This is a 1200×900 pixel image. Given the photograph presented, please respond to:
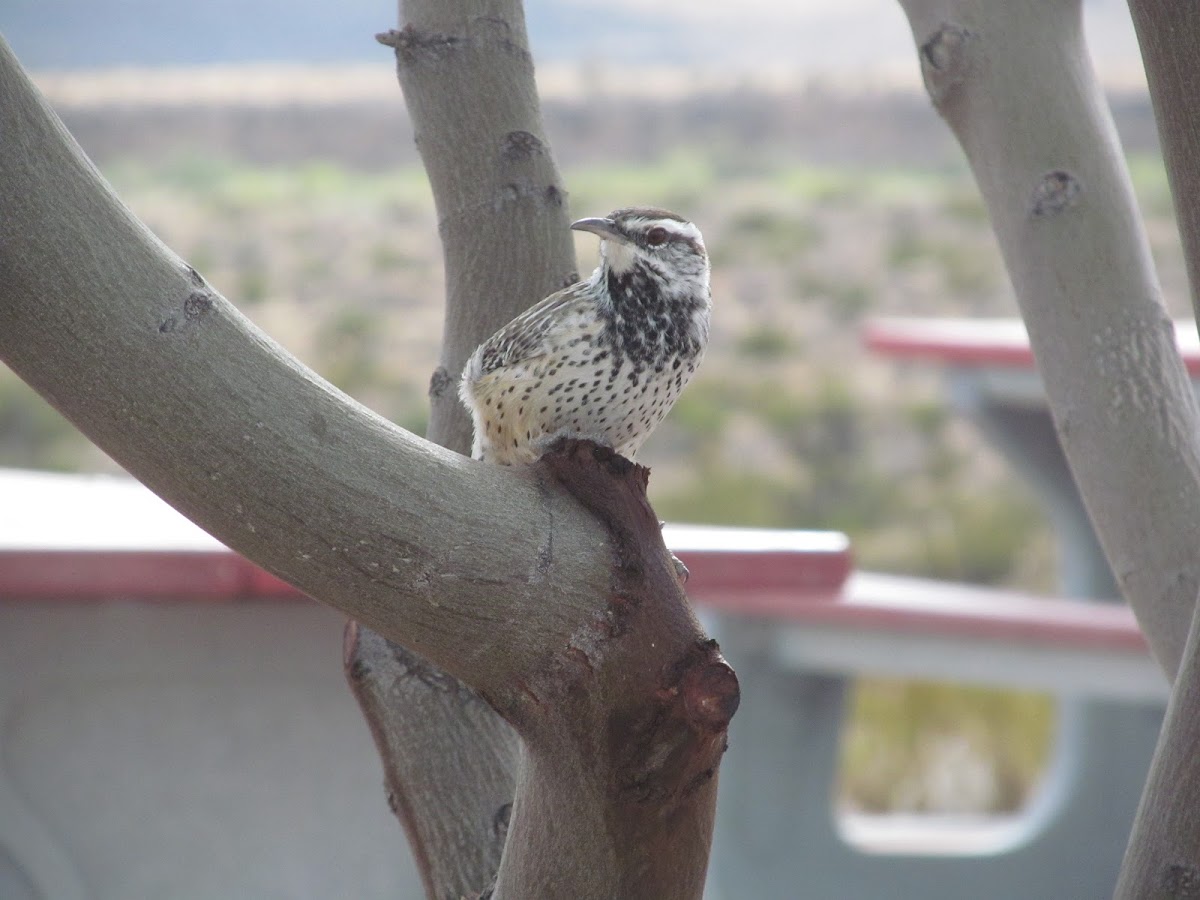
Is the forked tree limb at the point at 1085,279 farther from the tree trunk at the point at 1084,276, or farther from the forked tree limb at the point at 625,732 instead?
the forked tree limb at the point at 625,732

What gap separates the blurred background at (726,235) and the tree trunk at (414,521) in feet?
5.80

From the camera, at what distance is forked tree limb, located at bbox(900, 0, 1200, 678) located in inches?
63.7

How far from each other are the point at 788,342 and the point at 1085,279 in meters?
11.1

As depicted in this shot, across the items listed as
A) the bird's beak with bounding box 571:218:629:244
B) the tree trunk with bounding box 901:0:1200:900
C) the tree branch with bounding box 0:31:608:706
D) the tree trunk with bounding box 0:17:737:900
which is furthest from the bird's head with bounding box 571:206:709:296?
the tree branch with bounding box 0:31:608:706

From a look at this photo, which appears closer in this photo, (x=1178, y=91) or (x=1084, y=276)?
(x=1178, y=91)

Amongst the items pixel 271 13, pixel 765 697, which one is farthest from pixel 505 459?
→ pixel 271 13

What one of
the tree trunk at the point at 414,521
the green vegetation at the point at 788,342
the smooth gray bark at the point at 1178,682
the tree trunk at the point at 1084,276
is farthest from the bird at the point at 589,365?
the green vegetation at the point at 788,342

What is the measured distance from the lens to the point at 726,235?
1455 centimetres

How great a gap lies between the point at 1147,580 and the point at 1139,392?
0.21 m

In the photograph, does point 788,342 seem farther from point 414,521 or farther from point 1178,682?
point 414,521

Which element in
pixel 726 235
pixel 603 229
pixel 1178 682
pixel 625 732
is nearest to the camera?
pixel 625 732

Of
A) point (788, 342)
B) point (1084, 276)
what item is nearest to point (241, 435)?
point (1084, 276)

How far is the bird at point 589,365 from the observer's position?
5.47 ft

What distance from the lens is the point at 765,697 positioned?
391cm
